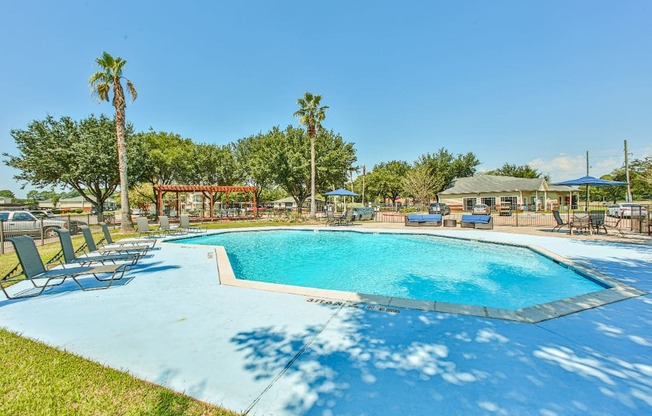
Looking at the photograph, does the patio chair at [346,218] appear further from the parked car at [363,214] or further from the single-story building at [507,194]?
the single-story building at [507,194]

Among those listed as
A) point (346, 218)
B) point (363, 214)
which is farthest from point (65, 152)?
point (363, 214)

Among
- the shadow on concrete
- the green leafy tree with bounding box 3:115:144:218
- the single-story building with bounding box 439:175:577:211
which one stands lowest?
the shadow on concrete

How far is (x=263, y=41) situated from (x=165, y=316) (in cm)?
1633

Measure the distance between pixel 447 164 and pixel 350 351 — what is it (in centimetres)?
5000

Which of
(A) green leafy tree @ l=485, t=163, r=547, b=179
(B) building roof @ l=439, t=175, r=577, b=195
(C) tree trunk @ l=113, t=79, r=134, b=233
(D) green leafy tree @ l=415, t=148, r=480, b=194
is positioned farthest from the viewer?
(A) green leafy tree @ l=485, t=163, r=547, b=179

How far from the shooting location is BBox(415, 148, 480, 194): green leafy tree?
152ft

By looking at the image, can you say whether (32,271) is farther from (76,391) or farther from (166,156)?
(166,156)

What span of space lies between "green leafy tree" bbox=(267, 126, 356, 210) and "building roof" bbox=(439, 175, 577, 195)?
17.9 meters

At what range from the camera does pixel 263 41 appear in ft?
52.9

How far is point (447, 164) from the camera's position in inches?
1885

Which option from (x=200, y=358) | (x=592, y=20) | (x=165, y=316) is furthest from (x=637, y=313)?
(x=592, y=20)

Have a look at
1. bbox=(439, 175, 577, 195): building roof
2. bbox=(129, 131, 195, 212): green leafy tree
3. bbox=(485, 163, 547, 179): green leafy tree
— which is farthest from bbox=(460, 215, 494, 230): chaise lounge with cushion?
bbox=(485, 163, 547, 179): green leafy tree

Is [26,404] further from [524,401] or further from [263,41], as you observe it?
[263,41]

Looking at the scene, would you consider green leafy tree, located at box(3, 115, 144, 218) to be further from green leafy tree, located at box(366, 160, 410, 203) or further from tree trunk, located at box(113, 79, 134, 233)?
green leafy tree, located at box(366, 160, 410, 203)
